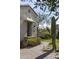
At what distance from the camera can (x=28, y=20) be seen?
149 inches

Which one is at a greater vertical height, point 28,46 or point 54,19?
point 54,19

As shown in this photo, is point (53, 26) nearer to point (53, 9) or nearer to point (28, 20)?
point (53, 9)

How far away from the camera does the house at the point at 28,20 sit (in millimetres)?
3553

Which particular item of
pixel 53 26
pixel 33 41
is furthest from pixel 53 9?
pixel 33 41

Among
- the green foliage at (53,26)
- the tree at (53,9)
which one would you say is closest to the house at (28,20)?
the tree at (53,9)

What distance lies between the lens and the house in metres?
3.55

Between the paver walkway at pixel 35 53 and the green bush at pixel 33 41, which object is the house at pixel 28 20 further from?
the paver walkway at pixel 35 53
